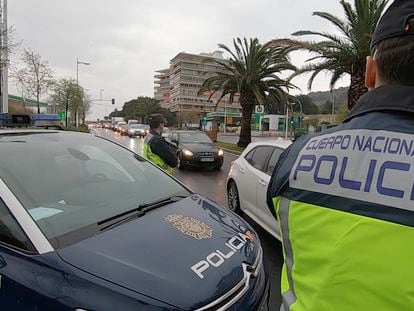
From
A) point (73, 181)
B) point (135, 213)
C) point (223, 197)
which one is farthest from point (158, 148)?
point (223, 197)

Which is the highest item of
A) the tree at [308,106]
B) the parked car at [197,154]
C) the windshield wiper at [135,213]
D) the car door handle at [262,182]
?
the tree at [308,106]

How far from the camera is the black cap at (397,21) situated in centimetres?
103

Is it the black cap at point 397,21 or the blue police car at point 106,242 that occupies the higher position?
the black cap at point 397,21

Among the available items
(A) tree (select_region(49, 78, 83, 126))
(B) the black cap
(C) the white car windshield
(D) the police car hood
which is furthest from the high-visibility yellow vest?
(A) tree (select_region(49, 78, 83, 126))

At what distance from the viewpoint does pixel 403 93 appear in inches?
40.8

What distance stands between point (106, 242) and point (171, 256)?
14.9 inches

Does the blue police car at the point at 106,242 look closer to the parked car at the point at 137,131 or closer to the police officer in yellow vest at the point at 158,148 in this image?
the police officer in yellow vest at the point at 158,148

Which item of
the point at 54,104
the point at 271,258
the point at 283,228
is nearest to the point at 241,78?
the point at 271,258

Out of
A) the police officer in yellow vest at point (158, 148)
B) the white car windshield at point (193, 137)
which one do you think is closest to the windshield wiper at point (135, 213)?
the police officer in yellow vest at point (158, 148)

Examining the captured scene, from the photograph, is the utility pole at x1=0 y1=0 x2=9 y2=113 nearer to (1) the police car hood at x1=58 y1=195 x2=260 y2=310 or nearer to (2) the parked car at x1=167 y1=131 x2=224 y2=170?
(2) the parked car at x1=167 y1=131 x2=224 y2=170

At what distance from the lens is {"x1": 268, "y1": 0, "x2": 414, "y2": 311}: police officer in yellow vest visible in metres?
0.93

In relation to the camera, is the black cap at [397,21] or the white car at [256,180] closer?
the black cap at [397,21]

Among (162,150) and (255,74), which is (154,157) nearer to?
(162,150)

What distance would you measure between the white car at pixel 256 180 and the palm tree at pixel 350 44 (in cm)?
925
